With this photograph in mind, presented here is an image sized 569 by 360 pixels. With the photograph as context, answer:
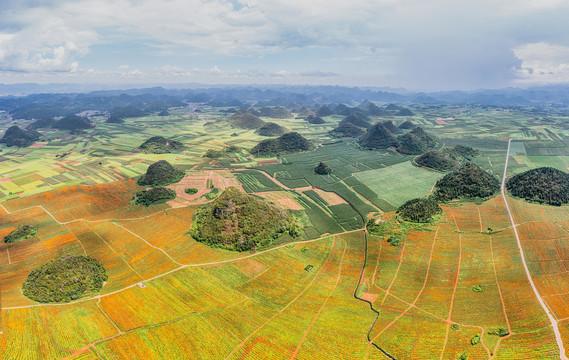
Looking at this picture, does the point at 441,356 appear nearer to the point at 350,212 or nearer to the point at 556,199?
the point at 350,212

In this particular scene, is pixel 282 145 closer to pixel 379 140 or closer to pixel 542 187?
pixel 379 140

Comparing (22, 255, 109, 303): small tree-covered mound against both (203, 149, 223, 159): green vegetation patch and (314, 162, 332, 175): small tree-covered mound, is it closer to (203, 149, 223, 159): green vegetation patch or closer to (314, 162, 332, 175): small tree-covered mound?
(314, 162, 332, 175): small tree-covered mound

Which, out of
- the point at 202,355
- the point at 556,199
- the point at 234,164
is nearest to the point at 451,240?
the point at 556,199

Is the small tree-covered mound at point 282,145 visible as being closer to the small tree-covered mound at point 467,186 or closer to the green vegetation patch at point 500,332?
the small tree-covered mound at point 467,186

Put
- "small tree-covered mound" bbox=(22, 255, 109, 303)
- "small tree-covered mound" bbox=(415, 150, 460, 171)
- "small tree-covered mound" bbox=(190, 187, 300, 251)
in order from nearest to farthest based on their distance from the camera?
1. "small tree-covered mound" bbox=(22, 255, 109, 303)
2. "small tree-covered mound" bbox=(190, 187, 300, 251)
3. "small tree-covered mound" bbox=(415, 150, 460, 171)

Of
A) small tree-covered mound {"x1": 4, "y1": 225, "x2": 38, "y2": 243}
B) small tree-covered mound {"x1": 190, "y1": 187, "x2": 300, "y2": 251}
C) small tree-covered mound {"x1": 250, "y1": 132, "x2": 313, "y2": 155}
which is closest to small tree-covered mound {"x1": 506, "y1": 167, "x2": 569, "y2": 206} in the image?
small tree-covered mound {"x1": 190, "y1": 187, "x2": 300, "y2": 251}

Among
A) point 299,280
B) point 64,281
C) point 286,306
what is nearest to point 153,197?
point 64,281
